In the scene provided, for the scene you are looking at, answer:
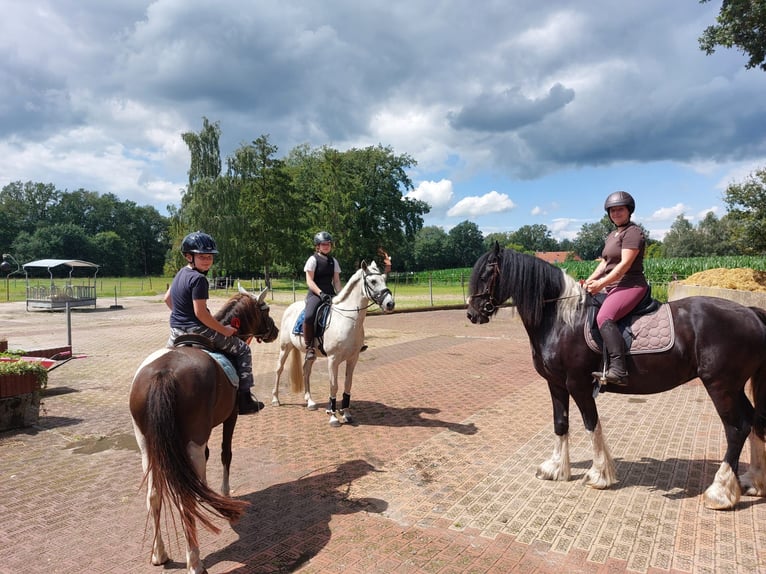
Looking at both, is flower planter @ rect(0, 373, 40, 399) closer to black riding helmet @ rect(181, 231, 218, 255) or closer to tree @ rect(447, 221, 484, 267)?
black riding helmet @ rect(181, 231, 218, 255)

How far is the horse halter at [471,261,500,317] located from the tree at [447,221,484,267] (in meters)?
108

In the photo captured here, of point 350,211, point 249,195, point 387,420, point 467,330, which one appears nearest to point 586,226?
point 350,211

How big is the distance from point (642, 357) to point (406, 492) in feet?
8.74

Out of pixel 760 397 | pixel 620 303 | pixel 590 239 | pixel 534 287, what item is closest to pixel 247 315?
pixel 534 287

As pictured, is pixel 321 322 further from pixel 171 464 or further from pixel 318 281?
pixel 171 464

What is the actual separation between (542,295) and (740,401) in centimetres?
199

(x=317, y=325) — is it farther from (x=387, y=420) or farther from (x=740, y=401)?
(x=740, y=401)

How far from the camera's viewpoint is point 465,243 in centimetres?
11556

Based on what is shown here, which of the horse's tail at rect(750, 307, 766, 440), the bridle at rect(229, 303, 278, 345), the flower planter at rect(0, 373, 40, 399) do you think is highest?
the bridle at rect(229, 303, 278, 345)

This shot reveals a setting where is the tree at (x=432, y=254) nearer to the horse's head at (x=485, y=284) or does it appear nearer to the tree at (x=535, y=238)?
the tree at (x=535, y=238)

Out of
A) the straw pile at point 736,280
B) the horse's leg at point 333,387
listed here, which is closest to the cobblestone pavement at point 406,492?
the horse's leg at point 333,387

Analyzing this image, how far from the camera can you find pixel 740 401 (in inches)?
161

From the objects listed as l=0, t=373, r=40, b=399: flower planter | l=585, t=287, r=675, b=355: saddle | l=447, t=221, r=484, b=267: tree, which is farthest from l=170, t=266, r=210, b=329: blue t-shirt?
l=447, t=221, r=484, b=267: tree

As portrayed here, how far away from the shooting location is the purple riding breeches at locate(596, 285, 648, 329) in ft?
14.1
